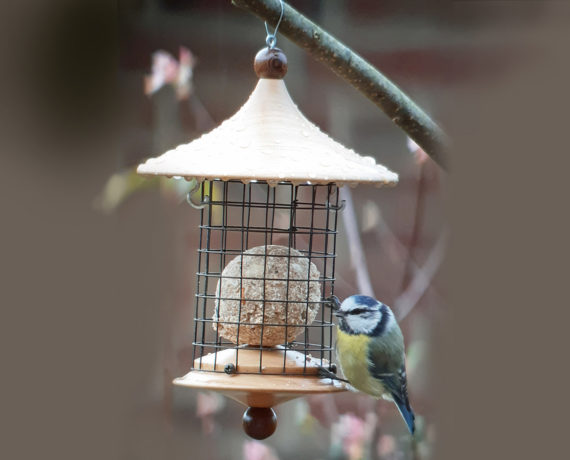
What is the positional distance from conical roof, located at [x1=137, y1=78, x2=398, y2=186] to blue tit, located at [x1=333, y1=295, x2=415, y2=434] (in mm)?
567

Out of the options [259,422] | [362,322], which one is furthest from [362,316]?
[259,422]

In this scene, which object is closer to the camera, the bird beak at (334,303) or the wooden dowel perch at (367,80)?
the wooden dowel perch at (367,80)

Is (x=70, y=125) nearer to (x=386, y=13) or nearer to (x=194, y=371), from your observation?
(x=386, y=13)

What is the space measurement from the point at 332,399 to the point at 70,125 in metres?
1.89

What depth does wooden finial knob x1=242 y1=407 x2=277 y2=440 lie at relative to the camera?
283 centimetres

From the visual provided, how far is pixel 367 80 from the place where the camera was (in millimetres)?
2770

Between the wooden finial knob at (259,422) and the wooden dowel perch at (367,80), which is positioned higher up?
the wooden dowel perch at (367,80)

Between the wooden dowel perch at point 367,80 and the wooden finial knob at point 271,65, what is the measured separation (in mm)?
102

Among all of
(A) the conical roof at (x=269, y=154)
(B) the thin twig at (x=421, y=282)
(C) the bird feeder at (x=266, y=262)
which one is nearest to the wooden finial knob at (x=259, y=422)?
(C) the bird feeder at (x=266, y=262)

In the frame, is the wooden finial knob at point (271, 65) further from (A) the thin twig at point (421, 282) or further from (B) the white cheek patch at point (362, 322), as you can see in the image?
(A) the thin twig at point (421, 282)

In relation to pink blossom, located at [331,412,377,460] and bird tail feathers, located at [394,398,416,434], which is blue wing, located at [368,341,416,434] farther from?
pink blossom, located at [331,412,377,460]

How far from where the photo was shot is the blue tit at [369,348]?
9.98 feet

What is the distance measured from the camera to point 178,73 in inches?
174

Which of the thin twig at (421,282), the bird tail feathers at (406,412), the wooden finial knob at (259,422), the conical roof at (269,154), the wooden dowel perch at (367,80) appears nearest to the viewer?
the conical roof at (269,154)
